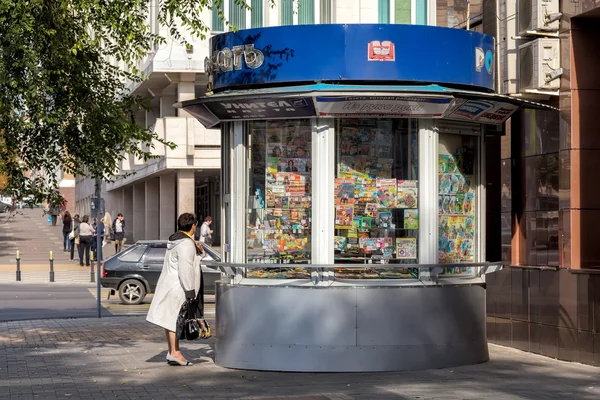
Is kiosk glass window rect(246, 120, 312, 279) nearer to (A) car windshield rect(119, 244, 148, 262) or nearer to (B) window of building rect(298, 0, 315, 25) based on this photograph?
(A) car windshield rect(119, 244, 148, 262)

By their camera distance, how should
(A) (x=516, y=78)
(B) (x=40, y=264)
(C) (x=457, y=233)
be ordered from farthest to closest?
(B) (x=40, y=264), (A) (x=516, y=78), (C) (x=457, y=233)

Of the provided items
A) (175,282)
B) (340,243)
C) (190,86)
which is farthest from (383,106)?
(190,86)

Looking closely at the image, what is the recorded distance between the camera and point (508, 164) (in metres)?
14.1

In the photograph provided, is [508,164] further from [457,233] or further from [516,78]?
[457,233]

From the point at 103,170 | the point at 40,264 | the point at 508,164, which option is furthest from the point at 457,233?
the point at 40,264

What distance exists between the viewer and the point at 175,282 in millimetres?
12117

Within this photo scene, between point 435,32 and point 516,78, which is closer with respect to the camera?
point 435,32

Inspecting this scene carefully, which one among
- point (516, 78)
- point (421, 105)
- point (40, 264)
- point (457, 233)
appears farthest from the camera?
point (40, 264)

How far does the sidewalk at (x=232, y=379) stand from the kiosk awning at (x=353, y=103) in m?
2.64

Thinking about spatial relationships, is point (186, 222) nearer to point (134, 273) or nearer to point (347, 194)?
point (347, 194)

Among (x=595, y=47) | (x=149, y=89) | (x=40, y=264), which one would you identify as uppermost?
(x=149, y=89)

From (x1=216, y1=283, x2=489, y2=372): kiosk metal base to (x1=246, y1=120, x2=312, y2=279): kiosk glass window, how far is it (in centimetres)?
38

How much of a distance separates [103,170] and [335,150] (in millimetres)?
3954

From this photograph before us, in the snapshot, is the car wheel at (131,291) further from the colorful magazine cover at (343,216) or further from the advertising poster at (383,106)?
the advertising poster at (383,106)
